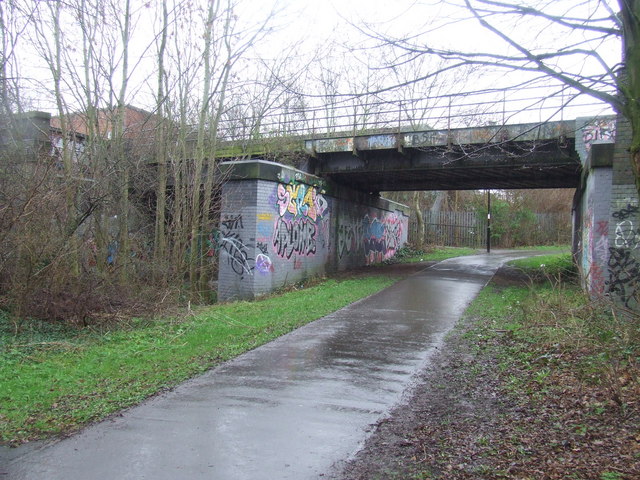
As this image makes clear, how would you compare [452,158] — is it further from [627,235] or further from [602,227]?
[627,235]

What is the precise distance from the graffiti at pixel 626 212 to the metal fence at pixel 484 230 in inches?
963

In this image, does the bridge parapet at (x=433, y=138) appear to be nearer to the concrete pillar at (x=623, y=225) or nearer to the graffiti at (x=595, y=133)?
the graffiti at (x=595, y=133)

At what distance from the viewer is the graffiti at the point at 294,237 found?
47.5ft

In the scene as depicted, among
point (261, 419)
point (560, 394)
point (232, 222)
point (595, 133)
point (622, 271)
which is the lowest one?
point (261, 419)

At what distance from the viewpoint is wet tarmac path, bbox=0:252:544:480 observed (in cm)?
383

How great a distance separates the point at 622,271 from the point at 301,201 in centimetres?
896

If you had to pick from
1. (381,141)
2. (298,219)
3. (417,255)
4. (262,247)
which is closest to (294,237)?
(298,219)

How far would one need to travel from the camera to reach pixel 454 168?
1639 centimetres

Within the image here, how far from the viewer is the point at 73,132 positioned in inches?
453

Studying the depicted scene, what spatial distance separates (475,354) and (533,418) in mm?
2399

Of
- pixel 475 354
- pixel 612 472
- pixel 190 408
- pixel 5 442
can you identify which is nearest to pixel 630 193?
pixel 475 354

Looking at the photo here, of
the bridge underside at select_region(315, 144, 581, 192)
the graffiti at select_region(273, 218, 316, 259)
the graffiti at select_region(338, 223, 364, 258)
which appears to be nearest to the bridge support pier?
the bridge underside at select_region(315, 144, 581, 192)

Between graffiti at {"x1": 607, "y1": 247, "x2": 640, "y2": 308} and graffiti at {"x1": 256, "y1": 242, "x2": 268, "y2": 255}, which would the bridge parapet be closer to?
graffiti at {"x1": 256, "y1": 242, "x2": 268, "y2": 255}

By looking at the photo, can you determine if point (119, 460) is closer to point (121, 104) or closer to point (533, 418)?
point (533, 418)
